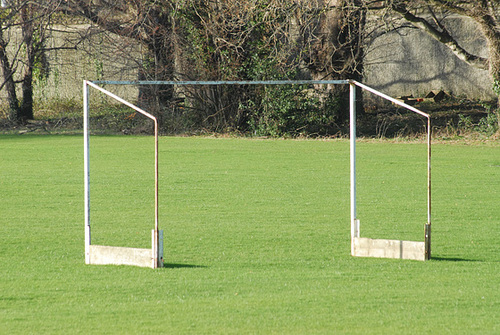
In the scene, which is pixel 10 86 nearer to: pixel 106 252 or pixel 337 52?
pixel 337 52

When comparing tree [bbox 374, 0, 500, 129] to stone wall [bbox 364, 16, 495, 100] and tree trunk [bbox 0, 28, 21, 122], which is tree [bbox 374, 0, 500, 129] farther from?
tree trunk [bbox 0, 28, 21, 122]

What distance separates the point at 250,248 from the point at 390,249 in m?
1.35

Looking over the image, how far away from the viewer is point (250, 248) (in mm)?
6496

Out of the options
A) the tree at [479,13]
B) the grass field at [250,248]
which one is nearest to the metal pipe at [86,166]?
the grass field at [250,248]

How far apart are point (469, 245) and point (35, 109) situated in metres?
21.5

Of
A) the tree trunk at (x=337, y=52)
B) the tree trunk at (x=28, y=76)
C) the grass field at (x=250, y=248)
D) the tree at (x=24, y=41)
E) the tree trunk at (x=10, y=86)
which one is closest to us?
the grass field at (x=250, y=248)

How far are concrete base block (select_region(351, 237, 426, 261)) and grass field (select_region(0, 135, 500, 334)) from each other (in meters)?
0.11

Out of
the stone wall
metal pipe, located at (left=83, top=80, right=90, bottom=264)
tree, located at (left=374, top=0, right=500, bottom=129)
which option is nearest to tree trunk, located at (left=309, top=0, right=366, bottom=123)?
tree, located at (left=374, top=0, right=500, bottom=129)

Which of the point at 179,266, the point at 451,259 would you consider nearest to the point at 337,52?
the point at 451,259

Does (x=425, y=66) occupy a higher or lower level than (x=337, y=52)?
higher

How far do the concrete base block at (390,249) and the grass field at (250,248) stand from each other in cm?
11

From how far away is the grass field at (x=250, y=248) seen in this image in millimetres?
4328

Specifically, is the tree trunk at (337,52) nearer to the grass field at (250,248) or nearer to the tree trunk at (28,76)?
the grass field at (250,248)

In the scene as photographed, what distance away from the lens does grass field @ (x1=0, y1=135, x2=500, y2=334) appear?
14.2 ft
